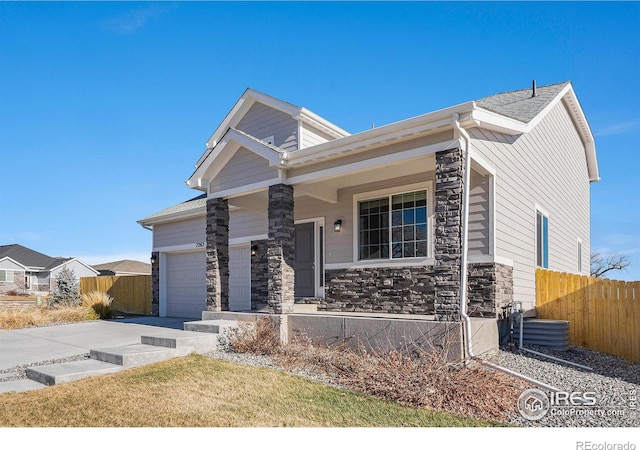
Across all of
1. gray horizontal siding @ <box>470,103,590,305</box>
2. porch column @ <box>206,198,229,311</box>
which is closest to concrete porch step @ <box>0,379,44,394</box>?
porch column @ <box>206,198,229,311</box>

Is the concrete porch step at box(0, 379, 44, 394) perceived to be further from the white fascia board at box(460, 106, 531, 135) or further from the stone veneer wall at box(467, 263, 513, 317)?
the white fascia board at box(460, 106, 531, 135)

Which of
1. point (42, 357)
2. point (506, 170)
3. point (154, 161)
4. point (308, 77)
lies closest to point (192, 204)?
point (154, 161)

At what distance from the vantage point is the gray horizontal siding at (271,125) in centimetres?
1260

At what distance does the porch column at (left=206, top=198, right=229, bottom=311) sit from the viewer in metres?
10.9

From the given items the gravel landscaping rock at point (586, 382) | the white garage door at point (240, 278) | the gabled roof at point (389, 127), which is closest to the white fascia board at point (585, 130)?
the gabled roof at point (389, 127)

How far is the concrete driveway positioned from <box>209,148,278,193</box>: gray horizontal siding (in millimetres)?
4016

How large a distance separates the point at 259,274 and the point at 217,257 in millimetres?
2245

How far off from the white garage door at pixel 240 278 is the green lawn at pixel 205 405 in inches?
279

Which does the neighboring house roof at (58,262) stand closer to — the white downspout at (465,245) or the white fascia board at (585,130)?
the white fascia board at (585,130)

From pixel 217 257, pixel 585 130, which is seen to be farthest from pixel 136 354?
pixel 585 130

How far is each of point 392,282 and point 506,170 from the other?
11.1 feet

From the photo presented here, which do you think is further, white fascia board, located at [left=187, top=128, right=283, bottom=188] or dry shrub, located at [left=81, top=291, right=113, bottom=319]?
dry shrub, located at [left=81, top=291, right=113, bottom=319]
